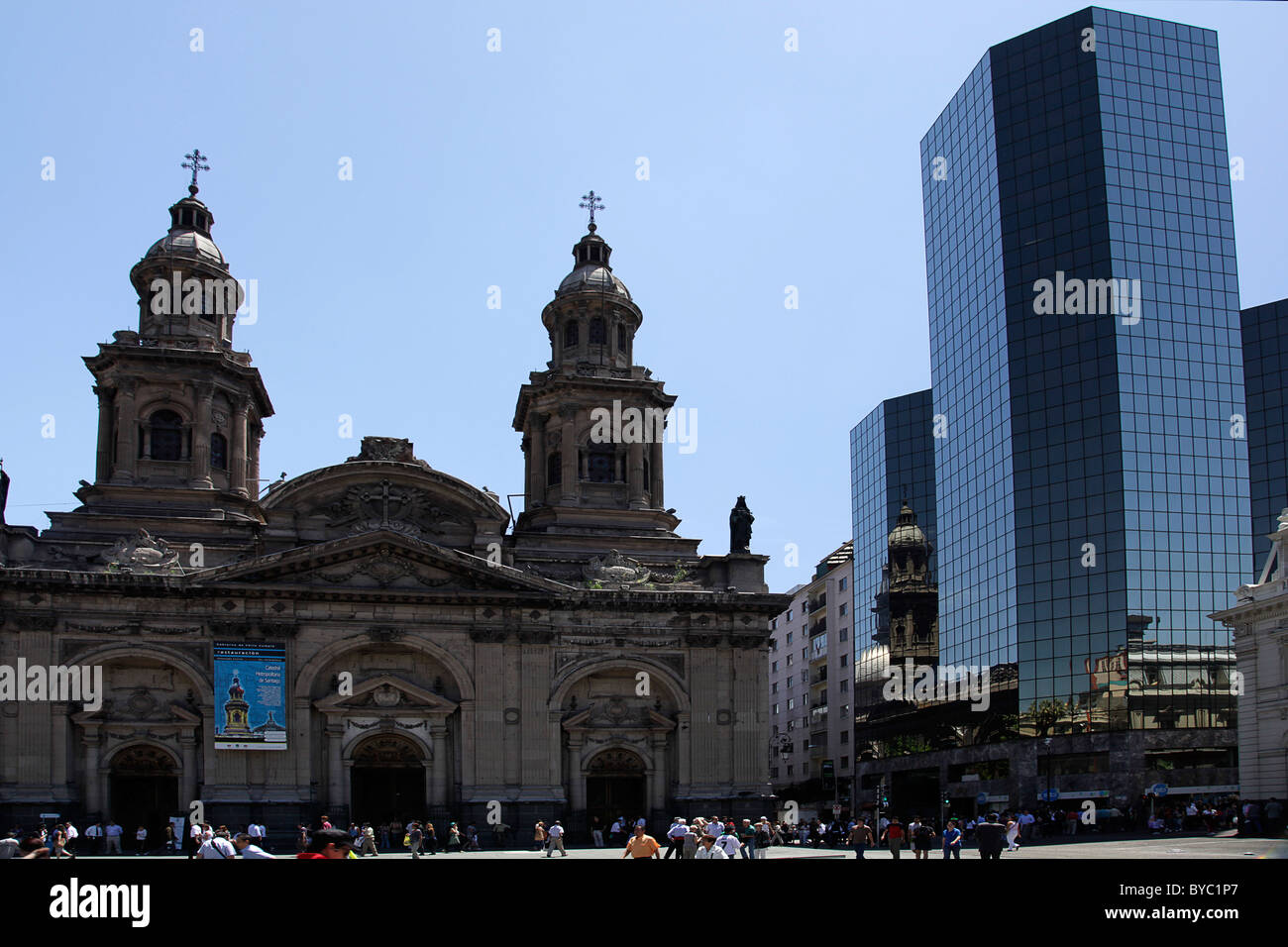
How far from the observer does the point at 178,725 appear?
57.3m

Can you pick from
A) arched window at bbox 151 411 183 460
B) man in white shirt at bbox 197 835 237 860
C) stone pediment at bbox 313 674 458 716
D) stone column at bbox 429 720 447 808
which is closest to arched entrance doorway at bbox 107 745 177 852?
stone pediment at bbox 313 674 458 716

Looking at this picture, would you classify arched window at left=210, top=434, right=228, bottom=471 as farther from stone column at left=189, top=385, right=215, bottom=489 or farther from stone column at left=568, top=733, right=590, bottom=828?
stone column at left=568, top=733, right=590, bottom=828

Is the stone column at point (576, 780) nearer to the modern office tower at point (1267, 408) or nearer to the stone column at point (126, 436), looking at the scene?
the stone column at point (126, 436)

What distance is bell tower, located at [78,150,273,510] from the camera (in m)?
64.3

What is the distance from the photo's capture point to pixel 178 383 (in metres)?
65.1

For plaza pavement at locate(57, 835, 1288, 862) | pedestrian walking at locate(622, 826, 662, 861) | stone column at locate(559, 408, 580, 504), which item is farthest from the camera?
stone column at locate(559, 408, 580, 504)

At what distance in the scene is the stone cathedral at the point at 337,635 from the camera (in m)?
57.1

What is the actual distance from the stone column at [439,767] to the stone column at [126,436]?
18.7 meters

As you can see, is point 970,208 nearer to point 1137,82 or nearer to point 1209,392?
point 1137,82

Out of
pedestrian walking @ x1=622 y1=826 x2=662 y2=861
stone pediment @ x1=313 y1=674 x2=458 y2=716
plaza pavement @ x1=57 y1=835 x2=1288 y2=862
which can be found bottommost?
plaza pavement @ x1=57 y1=835 x2=1288 y2=862

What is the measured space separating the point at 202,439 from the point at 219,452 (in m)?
2.15

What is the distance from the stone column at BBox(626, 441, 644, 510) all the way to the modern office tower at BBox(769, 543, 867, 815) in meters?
40.6
